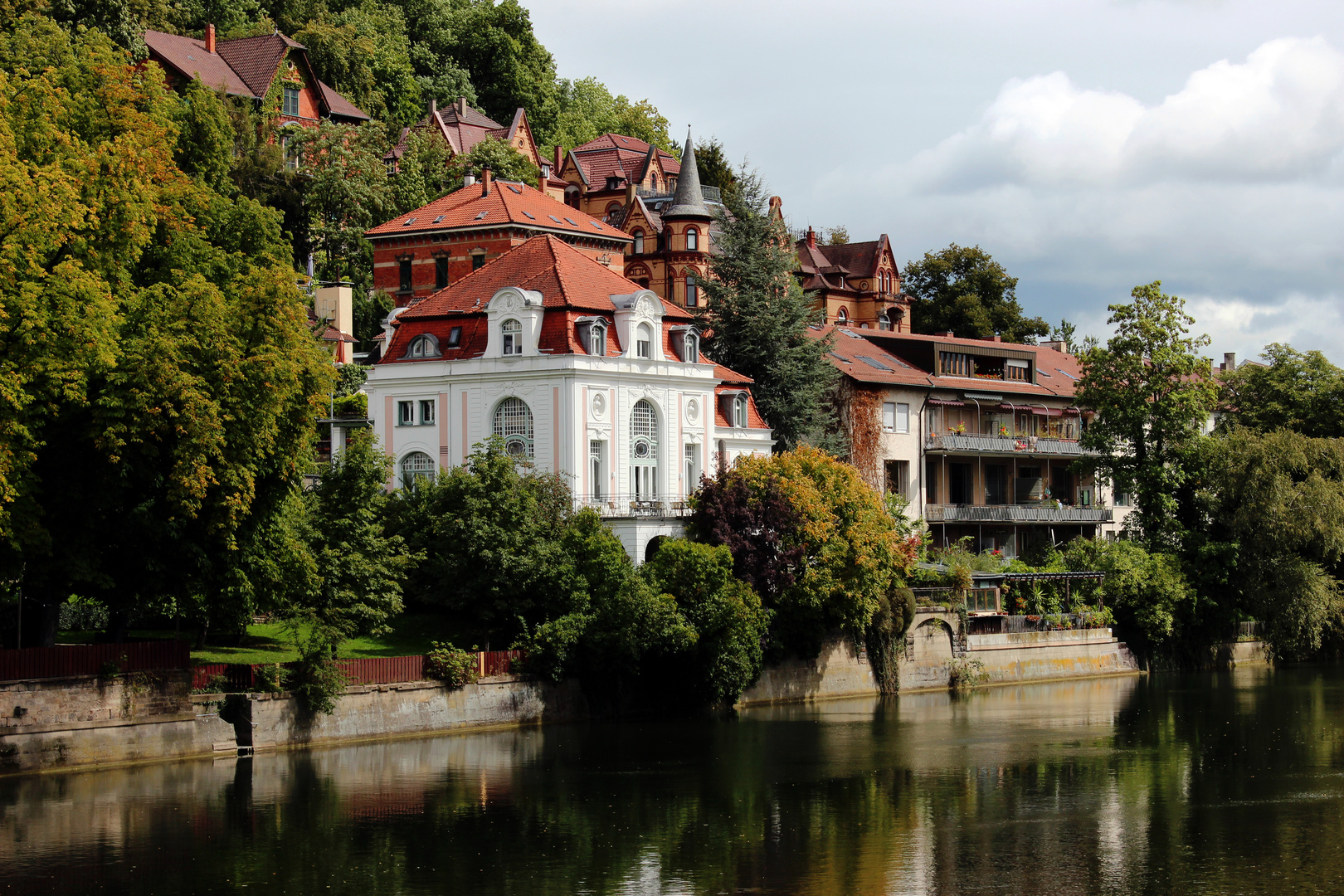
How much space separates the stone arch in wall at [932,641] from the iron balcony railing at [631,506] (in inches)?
374

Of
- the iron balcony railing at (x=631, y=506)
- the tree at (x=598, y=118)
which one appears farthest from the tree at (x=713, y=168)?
the iron balcony railing at (x=631, y=506)

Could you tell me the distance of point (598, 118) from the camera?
5369 inches

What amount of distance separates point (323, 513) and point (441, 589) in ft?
16.5

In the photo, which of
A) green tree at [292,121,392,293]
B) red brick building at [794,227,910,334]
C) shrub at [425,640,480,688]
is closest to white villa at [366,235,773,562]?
shrub at [425,640,480,688]

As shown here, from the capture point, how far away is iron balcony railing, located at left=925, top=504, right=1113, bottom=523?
76.4m

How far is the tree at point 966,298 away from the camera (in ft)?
380

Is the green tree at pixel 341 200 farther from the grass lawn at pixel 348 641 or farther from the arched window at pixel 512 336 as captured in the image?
the grass lawn at pixel 348 641

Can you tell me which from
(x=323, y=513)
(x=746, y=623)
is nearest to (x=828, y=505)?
(x=746, y=623)

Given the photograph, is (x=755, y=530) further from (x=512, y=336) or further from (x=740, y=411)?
(x=740, y=411)

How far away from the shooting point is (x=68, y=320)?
3756cm

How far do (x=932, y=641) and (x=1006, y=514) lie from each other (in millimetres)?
17406

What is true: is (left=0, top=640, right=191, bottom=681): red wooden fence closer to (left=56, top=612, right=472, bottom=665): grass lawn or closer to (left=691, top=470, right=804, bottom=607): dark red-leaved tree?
(left=56, top=612, right=472, bottom=665): grass lawn

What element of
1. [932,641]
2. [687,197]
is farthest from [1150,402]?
[687,197]

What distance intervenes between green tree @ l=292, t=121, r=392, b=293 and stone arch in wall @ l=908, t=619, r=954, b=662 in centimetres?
3522
